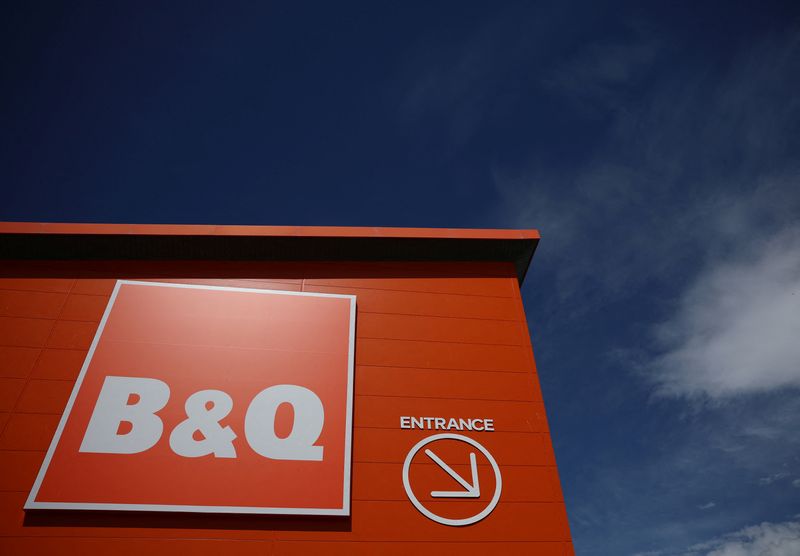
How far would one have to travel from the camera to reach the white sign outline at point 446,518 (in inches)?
215

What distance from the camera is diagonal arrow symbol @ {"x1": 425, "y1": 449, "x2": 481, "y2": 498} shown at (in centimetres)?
564

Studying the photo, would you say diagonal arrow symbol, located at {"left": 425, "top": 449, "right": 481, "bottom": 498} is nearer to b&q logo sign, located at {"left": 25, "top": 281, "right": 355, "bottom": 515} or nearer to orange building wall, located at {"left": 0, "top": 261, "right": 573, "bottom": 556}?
orange building wall, located at {"left": 0, "top": 261, "right": 573, "bottom": 556}

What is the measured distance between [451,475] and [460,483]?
149 millimetres

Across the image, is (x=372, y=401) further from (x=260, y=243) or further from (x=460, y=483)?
(x=260, y=243)

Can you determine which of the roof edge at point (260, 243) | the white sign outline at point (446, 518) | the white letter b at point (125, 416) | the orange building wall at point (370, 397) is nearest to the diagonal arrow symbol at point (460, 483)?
the white sign outline at point (446, 518)

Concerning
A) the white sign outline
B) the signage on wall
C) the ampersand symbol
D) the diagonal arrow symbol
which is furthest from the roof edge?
the diagonal arrow symbol

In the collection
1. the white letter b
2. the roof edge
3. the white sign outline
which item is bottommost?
the white sign outline

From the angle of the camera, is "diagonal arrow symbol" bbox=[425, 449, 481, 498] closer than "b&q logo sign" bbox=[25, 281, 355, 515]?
No

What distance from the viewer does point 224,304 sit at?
6.87m

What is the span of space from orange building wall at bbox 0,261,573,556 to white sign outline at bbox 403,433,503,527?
0.08 metres

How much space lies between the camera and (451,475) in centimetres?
580

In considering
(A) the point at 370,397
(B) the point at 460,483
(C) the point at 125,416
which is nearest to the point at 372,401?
(A) the point at 370,397

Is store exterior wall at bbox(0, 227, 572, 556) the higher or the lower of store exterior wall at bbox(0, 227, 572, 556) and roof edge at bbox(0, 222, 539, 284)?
the lower

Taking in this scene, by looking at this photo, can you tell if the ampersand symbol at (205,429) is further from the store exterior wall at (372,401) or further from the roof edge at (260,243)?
the roof edge at (260,243)
